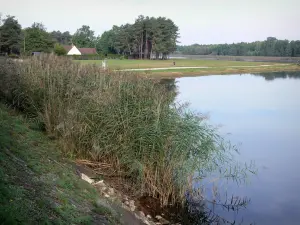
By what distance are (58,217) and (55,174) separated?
2029 mm

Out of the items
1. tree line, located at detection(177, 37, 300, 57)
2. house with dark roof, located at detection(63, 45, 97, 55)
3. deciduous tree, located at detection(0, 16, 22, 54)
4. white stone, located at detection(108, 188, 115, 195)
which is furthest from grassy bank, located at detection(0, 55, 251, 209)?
tree line, located at detection(177, 37, 300, 57)

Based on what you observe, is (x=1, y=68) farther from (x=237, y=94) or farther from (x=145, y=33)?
(x=145, y=33)

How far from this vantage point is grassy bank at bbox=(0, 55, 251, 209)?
884cm

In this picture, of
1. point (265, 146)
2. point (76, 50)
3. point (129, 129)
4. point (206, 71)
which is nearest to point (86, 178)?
point (129, 129)

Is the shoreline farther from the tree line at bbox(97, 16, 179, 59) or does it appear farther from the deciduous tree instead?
the tree line at bbox(97, 16, 179, 59)

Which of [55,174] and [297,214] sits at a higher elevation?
[55,174]

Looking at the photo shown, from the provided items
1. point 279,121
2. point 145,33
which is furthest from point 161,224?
point 145,33

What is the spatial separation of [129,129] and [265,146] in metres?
8.22

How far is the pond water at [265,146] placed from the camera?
9.51m

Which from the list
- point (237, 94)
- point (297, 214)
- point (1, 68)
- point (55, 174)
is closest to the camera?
point (55, 174)

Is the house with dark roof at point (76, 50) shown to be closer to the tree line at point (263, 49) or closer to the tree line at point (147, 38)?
the tree line at point (147, 38)

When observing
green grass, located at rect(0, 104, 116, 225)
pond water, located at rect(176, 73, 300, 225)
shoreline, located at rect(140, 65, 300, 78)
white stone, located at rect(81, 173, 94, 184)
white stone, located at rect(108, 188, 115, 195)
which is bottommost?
pond water, located at rect(176, 73, 300, 225)

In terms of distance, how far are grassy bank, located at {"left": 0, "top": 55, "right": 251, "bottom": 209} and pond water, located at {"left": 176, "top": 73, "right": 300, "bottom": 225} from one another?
1529mm

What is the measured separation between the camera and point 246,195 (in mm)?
10219
